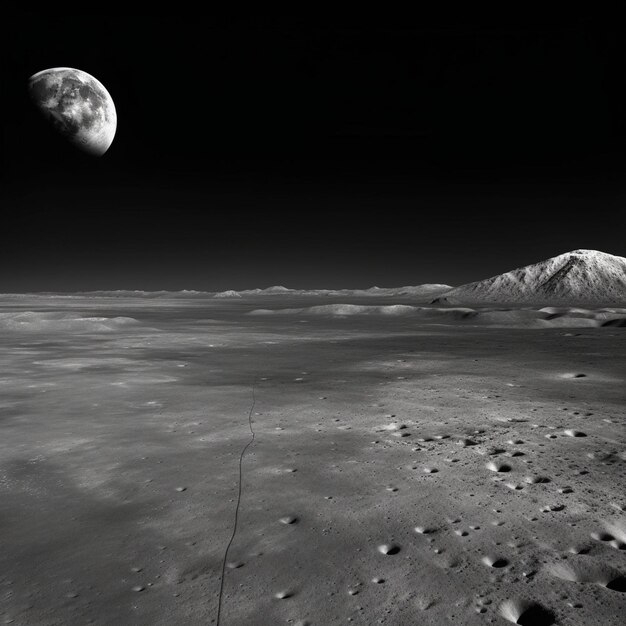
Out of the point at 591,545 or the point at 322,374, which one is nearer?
the point at 591,545

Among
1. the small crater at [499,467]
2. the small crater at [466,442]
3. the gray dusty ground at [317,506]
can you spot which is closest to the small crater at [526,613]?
the gray dusty ground at [317,506]

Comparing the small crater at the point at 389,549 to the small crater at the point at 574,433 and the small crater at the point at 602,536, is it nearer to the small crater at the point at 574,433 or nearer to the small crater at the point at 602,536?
the small crater at the point at 602,536

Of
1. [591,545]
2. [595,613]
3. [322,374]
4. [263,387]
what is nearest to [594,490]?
[591,545]

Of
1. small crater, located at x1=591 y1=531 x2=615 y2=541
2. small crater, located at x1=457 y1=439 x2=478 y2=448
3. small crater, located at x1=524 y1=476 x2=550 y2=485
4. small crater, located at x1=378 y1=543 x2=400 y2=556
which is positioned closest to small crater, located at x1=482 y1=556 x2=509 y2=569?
small crater, located at x1=378 y1=543 x2=400 y2=556

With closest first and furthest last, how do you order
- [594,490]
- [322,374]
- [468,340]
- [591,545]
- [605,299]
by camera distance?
[591,545]
[594,490]
[322,374]
[468,340]
[605,299]

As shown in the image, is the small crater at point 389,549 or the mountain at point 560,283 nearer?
the small crater at point 389,549

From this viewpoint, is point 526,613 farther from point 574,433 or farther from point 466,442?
point 574,433

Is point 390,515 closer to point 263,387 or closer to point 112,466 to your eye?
point 112,466
